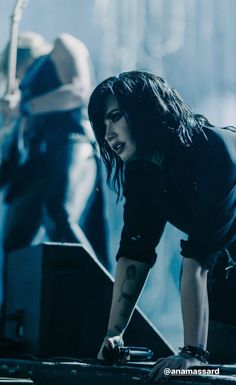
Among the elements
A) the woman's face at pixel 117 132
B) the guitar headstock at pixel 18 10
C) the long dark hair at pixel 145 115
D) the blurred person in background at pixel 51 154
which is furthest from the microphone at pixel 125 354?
the guitar headstock at pixel 18 10

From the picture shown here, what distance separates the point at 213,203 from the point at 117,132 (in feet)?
1.68

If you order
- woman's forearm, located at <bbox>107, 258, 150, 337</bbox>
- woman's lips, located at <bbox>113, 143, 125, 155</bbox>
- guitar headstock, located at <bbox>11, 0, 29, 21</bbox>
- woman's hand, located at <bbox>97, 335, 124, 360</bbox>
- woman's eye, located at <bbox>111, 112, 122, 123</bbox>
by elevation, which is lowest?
woman's hand, located at <bbox>97, 335, 124, 360</bbox>

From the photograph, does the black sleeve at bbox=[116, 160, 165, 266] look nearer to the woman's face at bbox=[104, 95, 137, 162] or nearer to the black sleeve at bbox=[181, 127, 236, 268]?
the woman's face at bbox=[104, 95, 137, 162]

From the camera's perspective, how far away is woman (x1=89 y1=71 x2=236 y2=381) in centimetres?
278

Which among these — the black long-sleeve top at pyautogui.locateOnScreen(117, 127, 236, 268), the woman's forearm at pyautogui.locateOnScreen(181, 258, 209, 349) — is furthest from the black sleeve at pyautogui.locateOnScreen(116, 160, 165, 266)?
the woman's forearm at pyautogui.locateOnScreen(181, 258, 209, 349)

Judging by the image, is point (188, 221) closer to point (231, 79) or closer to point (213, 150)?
point (213, 150)

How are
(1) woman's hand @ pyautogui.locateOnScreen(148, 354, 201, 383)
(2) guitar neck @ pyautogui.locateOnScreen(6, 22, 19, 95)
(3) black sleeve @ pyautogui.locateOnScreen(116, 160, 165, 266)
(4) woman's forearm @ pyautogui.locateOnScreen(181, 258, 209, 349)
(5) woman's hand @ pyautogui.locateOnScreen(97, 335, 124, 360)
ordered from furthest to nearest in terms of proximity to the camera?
(2) guitar neck @ pyautogui.locateOnScreen(6, 22, 19, 95) → (3) black sleeve @ pyautogui.locateOnScreen(116, 160, 165, 266) → (5) woman's hand @ pyautogui.locateOnScreen(97, 335, 124, 360) → (4) woman's forearm @ pyautogui.locateOnScreen(181, 258, 209, 349) → (1) woman's hand @ pyautogui.locateOnScreen(148, 354, 201, 383)

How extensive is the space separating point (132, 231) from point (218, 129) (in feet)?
1.87

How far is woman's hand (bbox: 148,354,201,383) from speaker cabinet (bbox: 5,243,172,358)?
0.97 feet

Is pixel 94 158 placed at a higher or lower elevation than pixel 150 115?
lower

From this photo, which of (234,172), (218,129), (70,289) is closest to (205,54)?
(218,129)

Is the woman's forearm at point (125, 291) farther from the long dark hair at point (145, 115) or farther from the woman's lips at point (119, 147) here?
the woman's lips at point (119, 147)

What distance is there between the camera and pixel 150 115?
288 centimetres

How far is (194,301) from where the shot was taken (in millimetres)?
2658
